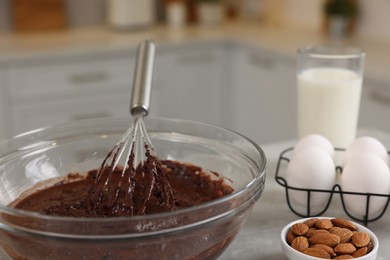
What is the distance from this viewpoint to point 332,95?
130 centimetres

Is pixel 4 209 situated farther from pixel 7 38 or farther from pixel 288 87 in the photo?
pixel 7 38

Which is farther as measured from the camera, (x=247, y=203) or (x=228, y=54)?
(x=228, y=54)

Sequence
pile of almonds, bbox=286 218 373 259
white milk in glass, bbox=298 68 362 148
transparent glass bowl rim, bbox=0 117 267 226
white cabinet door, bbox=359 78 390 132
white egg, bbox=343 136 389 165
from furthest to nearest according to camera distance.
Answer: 1. white cabinet door, bbox=359 78 390 132
2. white milk in glass, bbox=298 68 362 148
3. white egg, bbox=343 136 389 165
4. pile of almonds, bbox=286 218 373 259
5. transparent glass bowl rim, bbox=0 117 267 226

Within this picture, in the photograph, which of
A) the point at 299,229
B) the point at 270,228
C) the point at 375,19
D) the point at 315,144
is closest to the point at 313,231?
the point at 299,229

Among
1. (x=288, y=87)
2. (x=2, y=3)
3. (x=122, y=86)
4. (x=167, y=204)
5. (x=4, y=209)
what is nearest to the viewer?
(x=4, y=209)

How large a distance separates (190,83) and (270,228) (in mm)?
2062

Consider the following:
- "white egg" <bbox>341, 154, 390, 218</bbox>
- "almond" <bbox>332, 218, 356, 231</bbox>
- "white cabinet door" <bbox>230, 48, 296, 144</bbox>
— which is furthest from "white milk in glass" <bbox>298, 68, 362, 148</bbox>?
"white cabinet door" <bbox>230, 48, 296, 144</bbox>

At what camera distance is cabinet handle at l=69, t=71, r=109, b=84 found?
2781 mm

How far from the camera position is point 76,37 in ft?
9.96

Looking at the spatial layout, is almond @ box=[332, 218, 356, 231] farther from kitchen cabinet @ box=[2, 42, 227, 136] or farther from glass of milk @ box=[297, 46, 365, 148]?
kitchen cabinet @ box=[2, 42, 227, 136]

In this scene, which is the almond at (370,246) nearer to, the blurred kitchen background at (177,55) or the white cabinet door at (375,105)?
the white cabinet door at (375,105)

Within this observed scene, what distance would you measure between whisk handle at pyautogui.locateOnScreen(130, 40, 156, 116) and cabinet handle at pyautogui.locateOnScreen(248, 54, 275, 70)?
167 cm

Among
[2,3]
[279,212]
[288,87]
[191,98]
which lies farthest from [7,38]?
[279,212]

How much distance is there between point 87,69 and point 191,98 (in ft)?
1.76
